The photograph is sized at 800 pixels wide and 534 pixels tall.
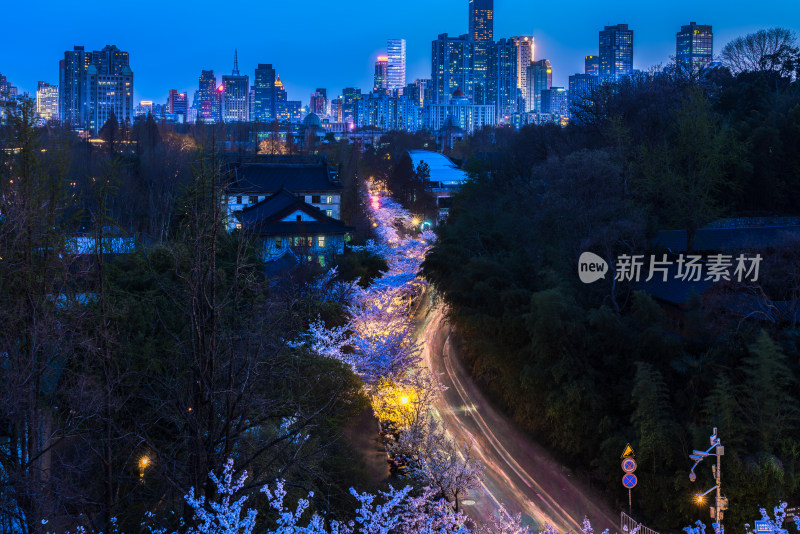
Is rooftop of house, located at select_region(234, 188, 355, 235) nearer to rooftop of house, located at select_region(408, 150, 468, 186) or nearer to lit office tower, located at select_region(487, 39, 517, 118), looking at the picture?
rooftop of house, located at select_region(408, 150, 468, 186)

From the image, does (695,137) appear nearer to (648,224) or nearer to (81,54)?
(648,224)

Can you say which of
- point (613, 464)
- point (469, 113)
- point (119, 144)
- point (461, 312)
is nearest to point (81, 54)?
point (119, 144)

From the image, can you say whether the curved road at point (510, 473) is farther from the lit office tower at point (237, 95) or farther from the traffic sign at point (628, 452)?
the lit office tower at point (237, 95)

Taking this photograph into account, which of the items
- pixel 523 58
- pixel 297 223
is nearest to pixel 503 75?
pixel 523 58

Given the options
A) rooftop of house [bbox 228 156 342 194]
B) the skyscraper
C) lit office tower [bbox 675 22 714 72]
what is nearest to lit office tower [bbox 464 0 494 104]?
the skyscraper

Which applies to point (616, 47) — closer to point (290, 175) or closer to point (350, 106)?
point (350, 106)
